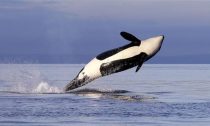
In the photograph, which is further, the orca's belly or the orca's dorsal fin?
the orca's belly

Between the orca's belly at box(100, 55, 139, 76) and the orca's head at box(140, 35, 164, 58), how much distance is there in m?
0.60

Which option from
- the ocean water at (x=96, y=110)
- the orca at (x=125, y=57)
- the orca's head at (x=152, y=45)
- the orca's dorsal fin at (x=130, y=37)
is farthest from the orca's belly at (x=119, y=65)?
the ocean water at (x=96, y=110)

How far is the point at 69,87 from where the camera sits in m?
34.2

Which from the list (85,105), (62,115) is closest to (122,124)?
(62,115)

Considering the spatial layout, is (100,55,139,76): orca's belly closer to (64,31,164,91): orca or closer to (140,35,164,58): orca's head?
(64,31,164,91): orca

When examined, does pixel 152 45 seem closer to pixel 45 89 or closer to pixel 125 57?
pixel 125 57

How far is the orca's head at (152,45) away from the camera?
102 feet

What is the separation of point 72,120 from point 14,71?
53.0 metres

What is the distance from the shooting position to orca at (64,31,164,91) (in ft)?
102

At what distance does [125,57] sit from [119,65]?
0.61 metres

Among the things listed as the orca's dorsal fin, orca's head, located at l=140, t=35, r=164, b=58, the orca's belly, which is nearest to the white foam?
the orca's belly

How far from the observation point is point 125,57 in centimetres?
3169

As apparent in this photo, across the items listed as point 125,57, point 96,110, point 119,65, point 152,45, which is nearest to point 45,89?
point 119,65

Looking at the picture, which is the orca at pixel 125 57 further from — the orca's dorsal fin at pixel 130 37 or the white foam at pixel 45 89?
the white foam at pixel 45 89
